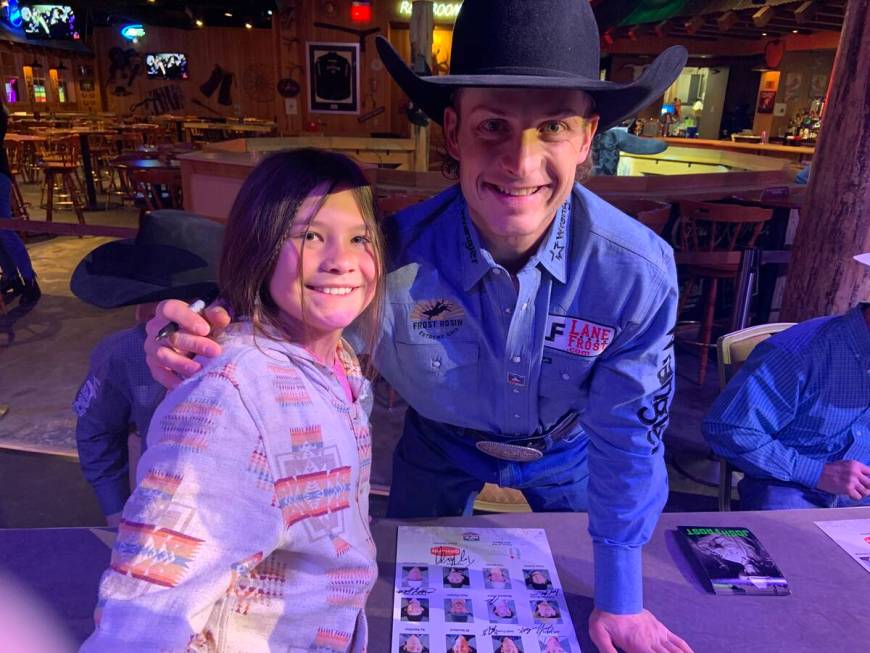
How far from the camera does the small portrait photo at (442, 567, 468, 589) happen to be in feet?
3.83

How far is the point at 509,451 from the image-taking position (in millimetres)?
1391

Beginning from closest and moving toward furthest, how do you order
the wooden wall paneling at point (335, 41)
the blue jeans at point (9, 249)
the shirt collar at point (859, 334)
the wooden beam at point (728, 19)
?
the shirt collar at point (859, 334) → the blue jeans at point (9, 249) → the wooden beam at point (728, 19) → the wooden wall paneling at point (335, 41)

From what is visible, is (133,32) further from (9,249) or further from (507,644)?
(507,644)

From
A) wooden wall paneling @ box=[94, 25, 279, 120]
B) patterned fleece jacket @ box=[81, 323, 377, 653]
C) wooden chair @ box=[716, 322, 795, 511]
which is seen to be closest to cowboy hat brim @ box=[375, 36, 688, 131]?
patterned fleece jacket @ box=[81, 323, 377, 653]

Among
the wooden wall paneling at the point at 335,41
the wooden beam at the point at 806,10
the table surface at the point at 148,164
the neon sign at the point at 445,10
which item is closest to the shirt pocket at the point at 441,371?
the table surface at the point at 148,164

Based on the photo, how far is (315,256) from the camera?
98 centimetres

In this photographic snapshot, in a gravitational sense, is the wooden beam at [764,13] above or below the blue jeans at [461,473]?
above

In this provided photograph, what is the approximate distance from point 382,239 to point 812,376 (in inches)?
50.4

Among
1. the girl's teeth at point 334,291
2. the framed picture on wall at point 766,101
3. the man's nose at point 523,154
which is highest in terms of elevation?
the framed picture on wall at point 766,101

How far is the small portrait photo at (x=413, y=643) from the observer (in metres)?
1.03

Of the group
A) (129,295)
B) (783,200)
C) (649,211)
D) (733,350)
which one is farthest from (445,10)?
→ (129,295)

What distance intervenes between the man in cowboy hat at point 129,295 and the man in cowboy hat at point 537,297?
21.5 inches

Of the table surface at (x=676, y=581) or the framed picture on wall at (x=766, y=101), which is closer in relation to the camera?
the table surface at (x=676, y=581)

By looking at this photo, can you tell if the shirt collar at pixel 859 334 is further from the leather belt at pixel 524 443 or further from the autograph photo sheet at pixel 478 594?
the autograph photo sheet at pixel 478 594
